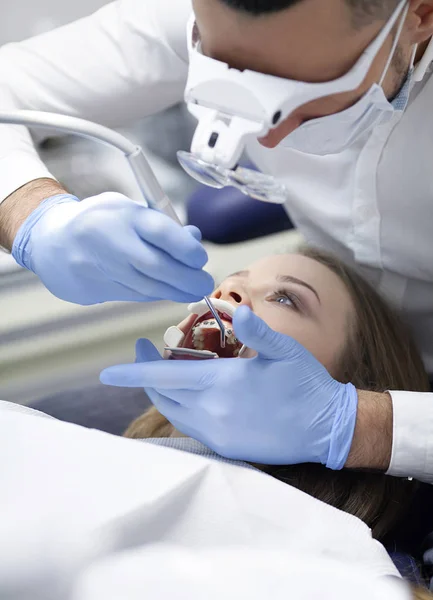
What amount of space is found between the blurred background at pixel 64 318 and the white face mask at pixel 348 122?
0.92m

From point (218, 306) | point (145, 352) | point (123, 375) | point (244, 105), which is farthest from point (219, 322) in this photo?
point (244, 105)

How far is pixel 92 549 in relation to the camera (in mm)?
970

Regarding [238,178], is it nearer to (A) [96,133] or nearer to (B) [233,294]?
(A) [96,133]

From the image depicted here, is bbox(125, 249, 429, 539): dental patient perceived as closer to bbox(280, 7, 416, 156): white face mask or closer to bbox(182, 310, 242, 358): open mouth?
bbox(182, 310, 242, 358): open mouth

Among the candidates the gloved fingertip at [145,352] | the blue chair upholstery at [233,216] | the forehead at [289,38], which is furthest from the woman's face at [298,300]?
the blue chair upholstery at [233,216]

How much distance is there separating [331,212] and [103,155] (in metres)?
1.28

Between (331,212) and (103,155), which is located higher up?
(331,212)

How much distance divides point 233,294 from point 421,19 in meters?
0.65

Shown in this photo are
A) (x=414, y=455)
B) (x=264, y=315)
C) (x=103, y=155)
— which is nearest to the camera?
(x=414, y=455)

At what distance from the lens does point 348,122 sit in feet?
4.11

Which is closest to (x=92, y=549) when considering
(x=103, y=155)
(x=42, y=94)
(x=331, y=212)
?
(x=331, y=212)

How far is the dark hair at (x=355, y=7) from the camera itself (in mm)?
1026

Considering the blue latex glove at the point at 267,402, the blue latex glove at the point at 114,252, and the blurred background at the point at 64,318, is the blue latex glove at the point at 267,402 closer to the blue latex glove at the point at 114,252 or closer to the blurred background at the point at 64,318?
the blue latex glove at the point at 114,252

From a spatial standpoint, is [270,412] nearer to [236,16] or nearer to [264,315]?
[264,315]
